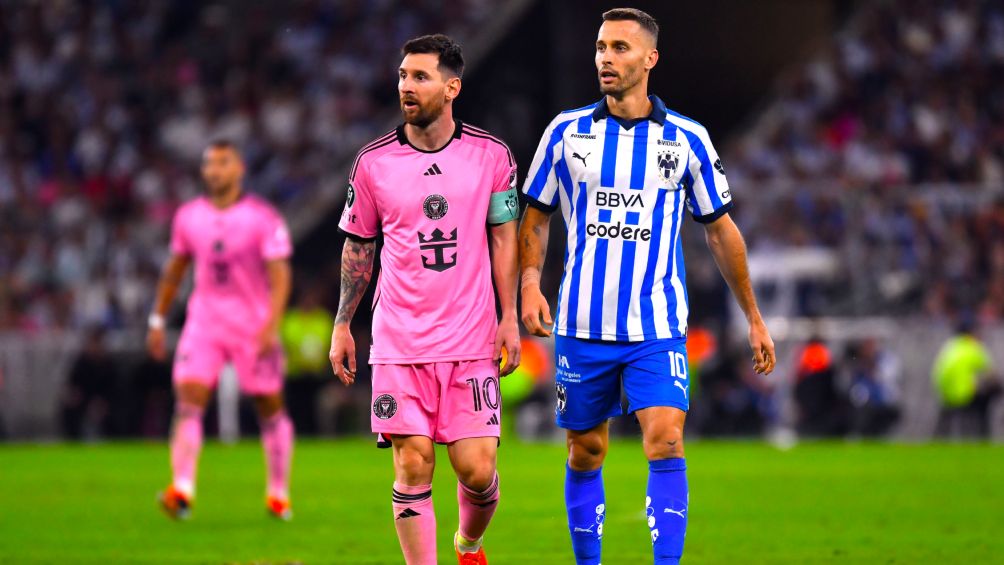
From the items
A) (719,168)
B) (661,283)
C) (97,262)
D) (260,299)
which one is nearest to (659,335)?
(661,283)

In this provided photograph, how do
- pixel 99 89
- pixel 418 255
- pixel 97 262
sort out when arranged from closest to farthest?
1. pixel 418 255
2. pixel 97 262
3. pixel 99 89

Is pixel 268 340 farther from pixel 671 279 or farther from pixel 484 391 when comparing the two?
pixel 671 279

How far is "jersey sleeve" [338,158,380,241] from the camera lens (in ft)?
23.7

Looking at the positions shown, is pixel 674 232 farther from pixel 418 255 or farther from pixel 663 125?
pixel 418 255

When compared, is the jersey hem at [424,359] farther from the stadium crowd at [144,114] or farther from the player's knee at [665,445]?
the stadium crowd at [144,114]

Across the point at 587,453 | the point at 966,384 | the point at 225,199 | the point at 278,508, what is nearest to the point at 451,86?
the point at 587,453

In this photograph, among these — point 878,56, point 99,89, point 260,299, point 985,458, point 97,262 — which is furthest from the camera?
point 99,89

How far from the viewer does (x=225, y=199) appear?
12141 millimetres

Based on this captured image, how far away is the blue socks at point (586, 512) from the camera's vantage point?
7434 millimetres

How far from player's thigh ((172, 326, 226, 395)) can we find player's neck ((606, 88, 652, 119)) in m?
5.28

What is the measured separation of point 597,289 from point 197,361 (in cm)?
523

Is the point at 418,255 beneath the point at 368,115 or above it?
beneath

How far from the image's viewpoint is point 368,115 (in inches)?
1113

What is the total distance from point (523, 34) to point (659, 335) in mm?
21780
